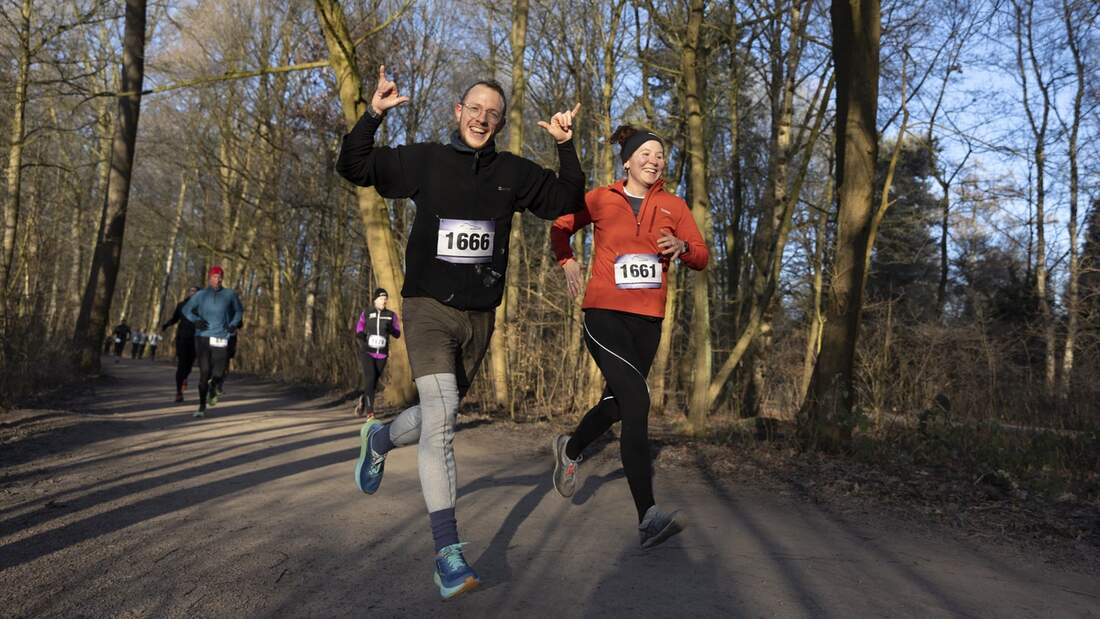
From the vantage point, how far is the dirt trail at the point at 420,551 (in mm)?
3170

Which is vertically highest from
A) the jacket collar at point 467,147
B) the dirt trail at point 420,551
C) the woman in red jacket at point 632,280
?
the jacket collar at point 467,147

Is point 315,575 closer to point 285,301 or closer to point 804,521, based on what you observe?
point 804,521

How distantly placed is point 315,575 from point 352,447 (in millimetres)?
4338

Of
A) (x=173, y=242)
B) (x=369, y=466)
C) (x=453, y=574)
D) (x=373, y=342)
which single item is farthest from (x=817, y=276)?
→ (x=173, y=242)

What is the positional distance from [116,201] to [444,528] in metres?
15.9

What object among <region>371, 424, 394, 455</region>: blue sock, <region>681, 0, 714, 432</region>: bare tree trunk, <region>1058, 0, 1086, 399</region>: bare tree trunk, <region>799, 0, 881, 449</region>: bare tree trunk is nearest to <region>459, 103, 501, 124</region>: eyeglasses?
<region>371, 424, 394, 455</region>: blue sock

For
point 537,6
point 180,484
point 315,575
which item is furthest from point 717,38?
point 315,575

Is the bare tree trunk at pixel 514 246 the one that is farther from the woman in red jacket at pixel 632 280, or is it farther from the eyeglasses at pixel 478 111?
the eyeglasses at pixel 478 111

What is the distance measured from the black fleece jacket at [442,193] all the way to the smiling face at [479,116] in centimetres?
4

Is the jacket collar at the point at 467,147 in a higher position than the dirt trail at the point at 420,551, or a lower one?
higher

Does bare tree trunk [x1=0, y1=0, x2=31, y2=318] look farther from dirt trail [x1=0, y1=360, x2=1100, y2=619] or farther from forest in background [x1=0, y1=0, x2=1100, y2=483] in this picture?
dirt trail [x1=0, y1=360, x2=1100, y2=619]

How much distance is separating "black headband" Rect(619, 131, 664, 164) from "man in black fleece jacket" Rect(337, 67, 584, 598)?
1050 mm

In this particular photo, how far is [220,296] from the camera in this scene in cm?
1069

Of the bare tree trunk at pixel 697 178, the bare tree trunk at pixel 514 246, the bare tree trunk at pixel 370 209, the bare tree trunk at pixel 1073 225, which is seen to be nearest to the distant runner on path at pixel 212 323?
the bare tree trunk at pixel 370 209
